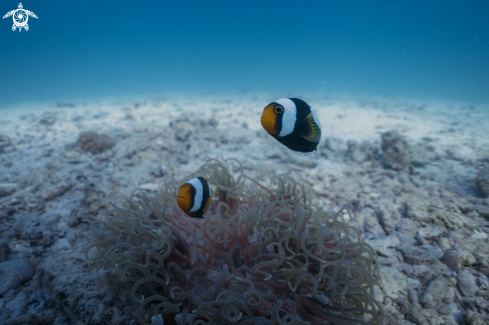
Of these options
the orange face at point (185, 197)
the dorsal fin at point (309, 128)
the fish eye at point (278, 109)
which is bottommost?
Result: the orange face at point (185, 197)

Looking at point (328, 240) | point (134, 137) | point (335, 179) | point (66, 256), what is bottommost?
point (66, 256)

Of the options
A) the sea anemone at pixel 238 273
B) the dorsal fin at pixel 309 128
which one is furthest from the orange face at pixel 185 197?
the dorsal fin at pixel 309 128

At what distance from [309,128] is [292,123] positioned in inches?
5.6

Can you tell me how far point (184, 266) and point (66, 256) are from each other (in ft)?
4.56

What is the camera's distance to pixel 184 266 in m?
2.08

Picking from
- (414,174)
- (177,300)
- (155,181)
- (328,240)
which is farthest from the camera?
(414,174)

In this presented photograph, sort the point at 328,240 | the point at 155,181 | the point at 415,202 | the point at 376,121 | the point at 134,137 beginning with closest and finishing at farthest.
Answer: the point at 328,240 → the point at 415,202 → the point at 155,181 → the point at 134,137 → the point at 376,121

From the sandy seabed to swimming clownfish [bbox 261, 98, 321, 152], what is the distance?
6.32ft

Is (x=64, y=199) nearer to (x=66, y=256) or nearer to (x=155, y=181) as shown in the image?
(x=155, y=181)

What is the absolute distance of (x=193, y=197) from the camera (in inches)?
63.7

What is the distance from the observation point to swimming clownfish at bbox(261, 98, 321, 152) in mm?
1383

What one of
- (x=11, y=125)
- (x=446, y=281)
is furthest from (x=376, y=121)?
(x=11, y=125)

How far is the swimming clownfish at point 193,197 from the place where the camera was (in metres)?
1.62

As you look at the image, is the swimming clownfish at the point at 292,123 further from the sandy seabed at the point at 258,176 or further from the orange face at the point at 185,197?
the sandy seabed at the point at 258,176
